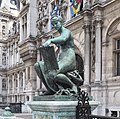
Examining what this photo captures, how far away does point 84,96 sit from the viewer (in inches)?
235

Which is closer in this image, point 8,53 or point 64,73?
point 64,73

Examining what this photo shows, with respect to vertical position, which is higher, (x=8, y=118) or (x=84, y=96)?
(x=84, y=96)

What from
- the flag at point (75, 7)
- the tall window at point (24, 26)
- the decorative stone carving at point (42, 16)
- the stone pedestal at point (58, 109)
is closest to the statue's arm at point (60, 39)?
the stone pedestal at point (58, 109)

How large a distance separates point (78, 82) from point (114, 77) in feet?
40.7

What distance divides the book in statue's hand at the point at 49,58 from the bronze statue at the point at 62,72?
0.07 meters

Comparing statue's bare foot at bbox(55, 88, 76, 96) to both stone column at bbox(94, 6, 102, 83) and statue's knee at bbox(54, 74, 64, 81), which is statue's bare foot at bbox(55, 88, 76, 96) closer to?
statue's knee at bbox(54, 74, 64, 81)

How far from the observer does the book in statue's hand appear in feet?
22.1

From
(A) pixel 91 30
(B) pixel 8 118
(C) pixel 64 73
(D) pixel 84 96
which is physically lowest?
(B) pixel 8 118

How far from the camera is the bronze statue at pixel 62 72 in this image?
6.74 meters

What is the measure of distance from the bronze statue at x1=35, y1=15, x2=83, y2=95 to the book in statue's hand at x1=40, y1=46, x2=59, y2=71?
65 millimetres

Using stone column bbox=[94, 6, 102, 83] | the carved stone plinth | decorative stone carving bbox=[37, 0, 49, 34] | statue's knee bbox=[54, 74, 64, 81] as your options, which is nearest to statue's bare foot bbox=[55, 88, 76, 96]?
statue's knee bbox=[54, 74, 64, 81]

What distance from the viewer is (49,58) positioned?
6.80 m

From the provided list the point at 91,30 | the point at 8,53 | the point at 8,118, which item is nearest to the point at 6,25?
the point at 8,53

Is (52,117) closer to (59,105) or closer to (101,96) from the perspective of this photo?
(59,105)
